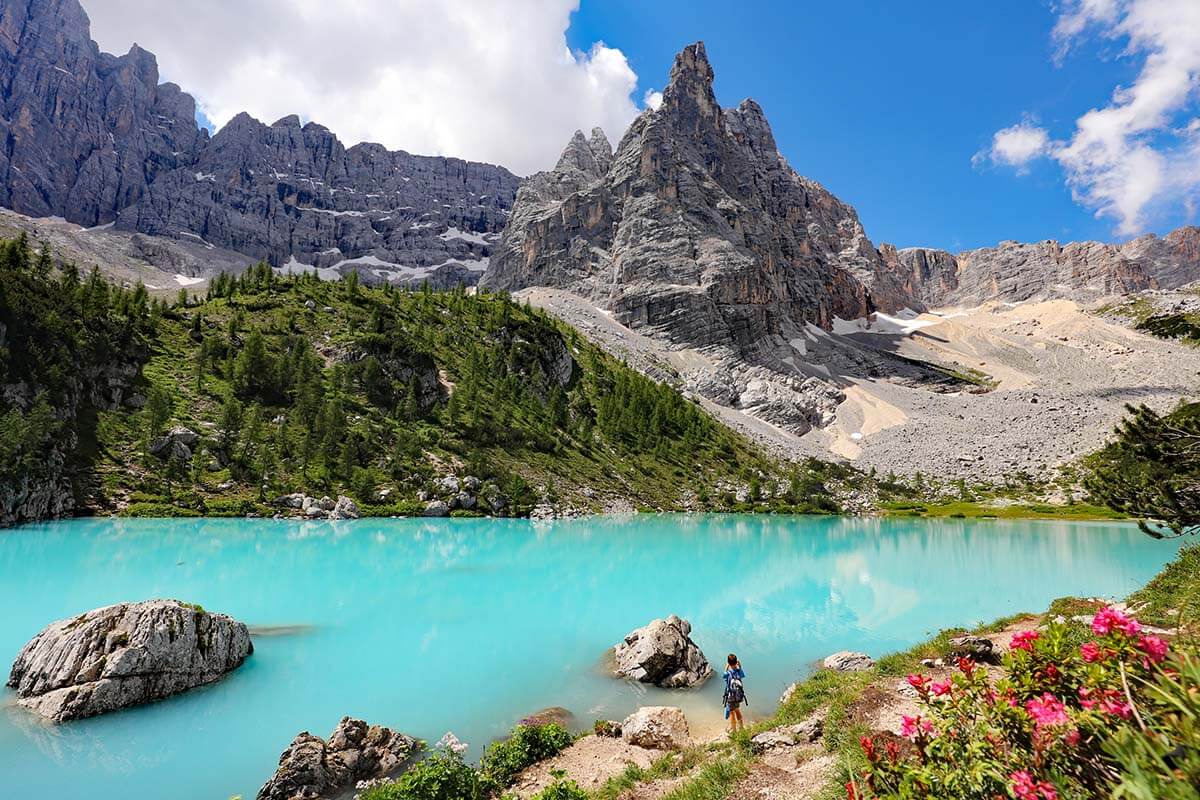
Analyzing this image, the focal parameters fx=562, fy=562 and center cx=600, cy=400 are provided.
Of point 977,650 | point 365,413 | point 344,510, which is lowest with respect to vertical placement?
point 344,510

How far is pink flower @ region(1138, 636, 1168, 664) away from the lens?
3.72 meters

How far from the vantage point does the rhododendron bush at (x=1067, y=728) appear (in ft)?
10.2

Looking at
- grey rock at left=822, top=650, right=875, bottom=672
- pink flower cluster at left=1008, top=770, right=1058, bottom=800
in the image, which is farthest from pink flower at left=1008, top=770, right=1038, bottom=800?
grey rock at left=822, top=650, right=875, bottom=672

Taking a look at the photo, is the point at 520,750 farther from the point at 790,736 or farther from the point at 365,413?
the point at 365,413

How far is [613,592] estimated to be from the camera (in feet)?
100

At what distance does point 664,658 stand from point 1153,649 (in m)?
16.4

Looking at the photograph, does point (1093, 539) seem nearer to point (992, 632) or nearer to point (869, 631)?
point (869, 631)

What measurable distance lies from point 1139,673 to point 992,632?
1690cm

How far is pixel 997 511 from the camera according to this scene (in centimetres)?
9494

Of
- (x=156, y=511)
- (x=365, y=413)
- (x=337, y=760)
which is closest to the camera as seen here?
(x=337, y=760)

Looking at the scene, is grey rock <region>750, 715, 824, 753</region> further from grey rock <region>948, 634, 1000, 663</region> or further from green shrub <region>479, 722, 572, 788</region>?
grey rock <region>948, 634, 1000, 663</region>

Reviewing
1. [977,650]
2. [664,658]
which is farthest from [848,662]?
[664,658]

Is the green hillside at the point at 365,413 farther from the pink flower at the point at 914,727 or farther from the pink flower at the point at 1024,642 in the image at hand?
the pink flower at the point at 1024,642

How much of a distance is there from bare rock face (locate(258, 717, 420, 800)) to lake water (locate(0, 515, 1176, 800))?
108 centimetres
